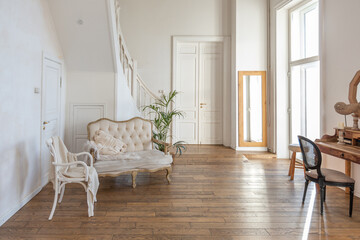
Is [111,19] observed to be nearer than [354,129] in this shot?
No

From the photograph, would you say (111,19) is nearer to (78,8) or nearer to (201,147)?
(78,8)

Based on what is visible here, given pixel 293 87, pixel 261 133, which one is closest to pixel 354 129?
pixel 293 87

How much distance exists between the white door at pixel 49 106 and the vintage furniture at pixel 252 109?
4222 millimetres

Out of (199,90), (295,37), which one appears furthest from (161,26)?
(295,37)

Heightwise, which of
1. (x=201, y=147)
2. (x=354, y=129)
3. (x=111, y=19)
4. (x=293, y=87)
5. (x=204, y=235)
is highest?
(x=111, y=19)

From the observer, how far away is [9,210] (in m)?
3.00

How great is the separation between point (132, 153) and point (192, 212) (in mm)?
1692

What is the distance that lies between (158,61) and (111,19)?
3025mm

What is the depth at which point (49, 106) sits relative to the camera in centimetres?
425

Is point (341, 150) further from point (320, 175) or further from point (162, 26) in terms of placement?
point (162, 26)

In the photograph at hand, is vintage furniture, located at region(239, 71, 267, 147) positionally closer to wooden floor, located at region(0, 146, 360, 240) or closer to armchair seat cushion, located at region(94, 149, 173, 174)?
wooden floor, located at region(0, 146, 360, 240)

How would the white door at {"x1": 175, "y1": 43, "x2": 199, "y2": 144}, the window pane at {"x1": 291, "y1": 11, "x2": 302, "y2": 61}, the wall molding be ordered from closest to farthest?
the wall molding, the window pane at {"x1": 291, "y1": 11, "x2": 302, "y2": 61}, the white door at {"x1": 175, "y1": 43, "x2": 199, "y2": 144}

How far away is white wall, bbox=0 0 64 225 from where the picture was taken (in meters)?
2.92

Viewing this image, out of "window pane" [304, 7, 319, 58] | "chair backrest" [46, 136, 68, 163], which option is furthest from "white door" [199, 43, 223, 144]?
"chair backrest" [46, 136, 68, 163]
